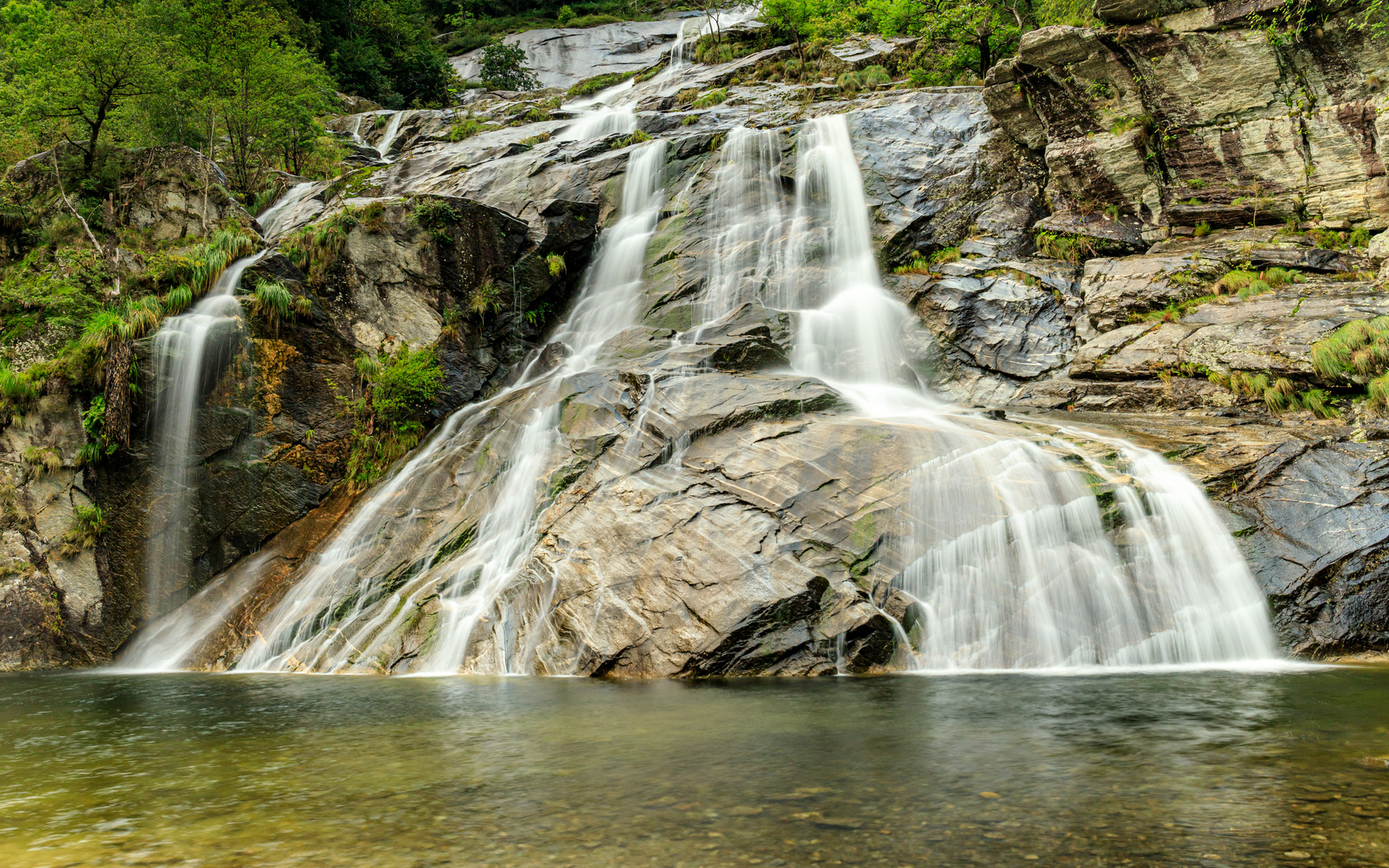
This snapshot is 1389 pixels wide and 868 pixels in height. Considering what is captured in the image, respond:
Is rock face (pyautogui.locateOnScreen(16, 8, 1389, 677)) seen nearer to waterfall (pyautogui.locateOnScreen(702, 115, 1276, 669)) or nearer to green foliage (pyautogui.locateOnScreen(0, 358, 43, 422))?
waterfall (pyautogui.locateOnScreen(702, 115, 1276, 669))

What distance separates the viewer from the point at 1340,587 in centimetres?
779

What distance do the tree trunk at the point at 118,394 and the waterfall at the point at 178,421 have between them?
1.29 ft

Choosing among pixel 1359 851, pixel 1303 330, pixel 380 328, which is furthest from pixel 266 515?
pixel 1303 330

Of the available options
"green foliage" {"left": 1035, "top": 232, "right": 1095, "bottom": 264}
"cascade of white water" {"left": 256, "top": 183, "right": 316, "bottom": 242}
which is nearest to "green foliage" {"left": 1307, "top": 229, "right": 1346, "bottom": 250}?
"green foliage" {"left": 1035, "top": 232, "right": 1095, "bottom": 264}

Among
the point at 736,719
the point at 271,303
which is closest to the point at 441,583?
the point at 736,719

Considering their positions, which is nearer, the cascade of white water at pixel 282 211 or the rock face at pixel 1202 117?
the rock face at pixel 1202 117

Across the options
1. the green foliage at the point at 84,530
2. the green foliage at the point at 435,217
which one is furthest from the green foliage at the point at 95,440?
the green foliage at the point at 435,217

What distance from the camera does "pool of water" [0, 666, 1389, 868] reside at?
3.18 m

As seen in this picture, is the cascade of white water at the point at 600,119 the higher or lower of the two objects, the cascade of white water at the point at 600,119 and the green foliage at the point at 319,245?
the higher

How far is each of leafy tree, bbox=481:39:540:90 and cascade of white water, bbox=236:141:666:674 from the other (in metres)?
32.1

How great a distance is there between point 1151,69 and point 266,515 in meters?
18.6

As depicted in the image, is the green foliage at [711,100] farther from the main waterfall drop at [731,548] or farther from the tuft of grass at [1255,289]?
the tuft of grass at [1255,289]

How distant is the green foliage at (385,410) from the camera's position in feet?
43.9

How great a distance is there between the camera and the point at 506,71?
132ft
